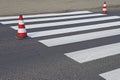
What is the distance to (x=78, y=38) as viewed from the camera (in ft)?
25.7

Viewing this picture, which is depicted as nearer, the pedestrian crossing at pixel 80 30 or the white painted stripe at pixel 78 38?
the pedestrian crossing at pixel 80 30

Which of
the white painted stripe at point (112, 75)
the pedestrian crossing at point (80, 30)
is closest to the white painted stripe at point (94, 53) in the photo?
the pedestrian crossing at point (80, 30)

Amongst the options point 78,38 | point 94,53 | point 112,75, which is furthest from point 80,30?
point 112,75

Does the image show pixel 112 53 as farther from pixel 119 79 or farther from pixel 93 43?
pixel 119 79

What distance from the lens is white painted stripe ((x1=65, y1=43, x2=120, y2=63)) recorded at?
5993 mm

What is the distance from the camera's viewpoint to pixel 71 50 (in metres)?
6.58

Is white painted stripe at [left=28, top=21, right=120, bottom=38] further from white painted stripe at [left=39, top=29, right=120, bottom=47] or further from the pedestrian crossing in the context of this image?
white painted stripe at [left=39, top=29, right=120, bottom=47]

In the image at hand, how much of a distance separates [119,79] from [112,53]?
1600mm

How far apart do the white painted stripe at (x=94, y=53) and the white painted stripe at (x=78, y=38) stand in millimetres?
915

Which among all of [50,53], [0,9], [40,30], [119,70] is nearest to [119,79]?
[119,70]

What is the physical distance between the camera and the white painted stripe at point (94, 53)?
19.7 ft

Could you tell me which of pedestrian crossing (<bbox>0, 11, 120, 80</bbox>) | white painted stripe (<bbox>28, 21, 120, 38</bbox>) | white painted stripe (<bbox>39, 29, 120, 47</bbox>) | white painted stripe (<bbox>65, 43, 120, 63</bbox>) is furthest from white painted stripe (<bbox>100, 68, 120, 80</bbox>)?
white painted stripe (<bbox>28, 21, 120, 38</bbox>)

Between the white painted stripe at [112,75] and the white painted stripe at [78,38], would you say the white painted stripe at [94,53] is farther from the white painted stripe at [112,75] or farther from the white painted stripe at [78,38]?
the white painted stripe at [78,38]

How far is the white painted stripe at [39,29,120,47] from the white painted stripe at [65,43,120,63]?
0.92 metres
